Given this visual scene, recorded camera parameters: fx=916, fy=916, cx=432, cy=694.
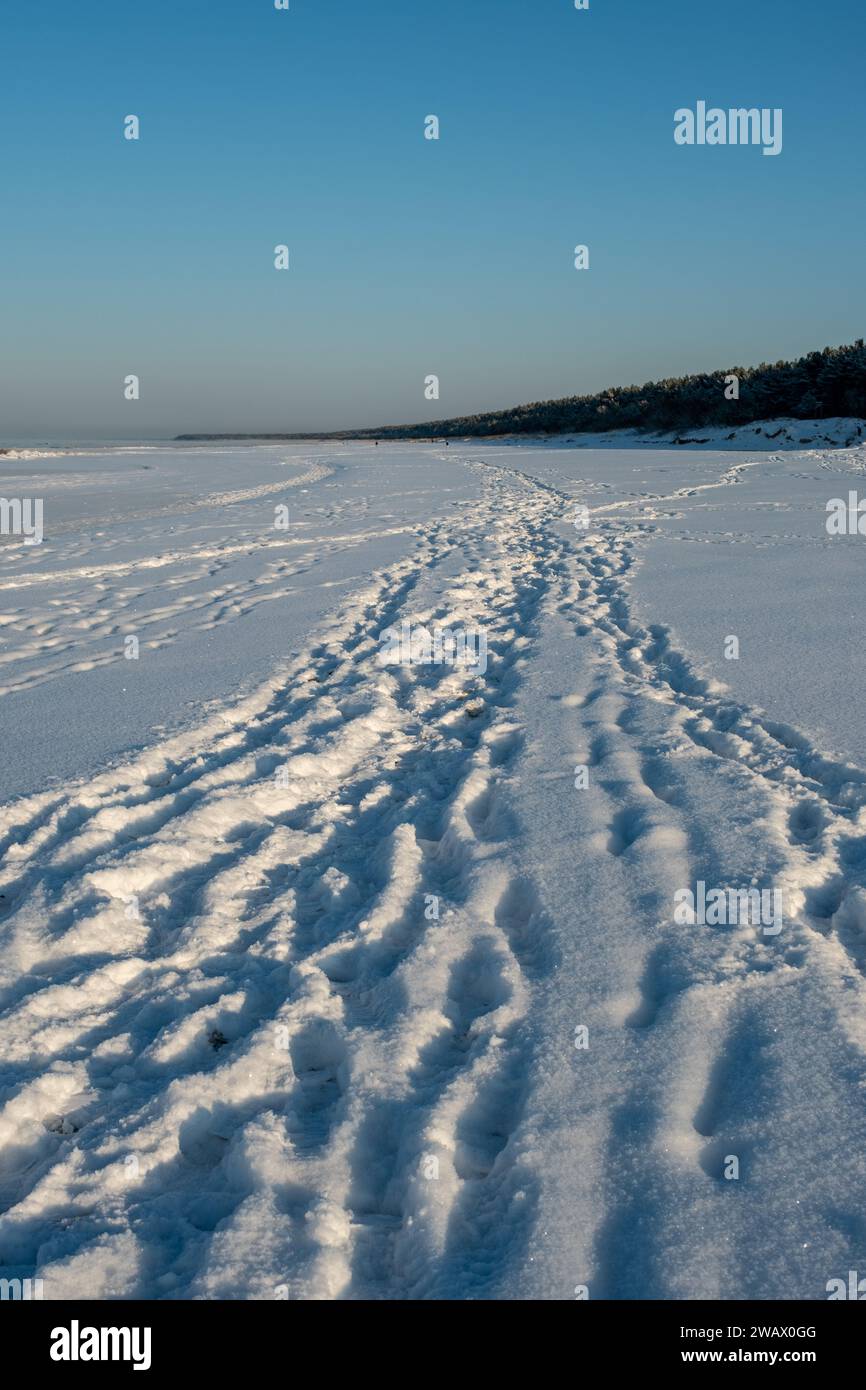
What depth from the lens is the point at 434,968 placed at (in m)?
3.38

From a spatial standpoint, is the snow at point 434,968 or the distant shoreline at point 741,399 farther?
the distant shoreline at point 741,399

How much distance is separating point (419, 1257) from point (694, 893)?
6.21 feet

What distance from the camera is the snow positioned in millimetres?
2355

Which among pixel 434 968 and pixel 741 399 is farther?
pixel 741 399

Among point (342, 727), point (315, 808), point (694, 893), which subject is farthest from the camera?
point (342, 727)

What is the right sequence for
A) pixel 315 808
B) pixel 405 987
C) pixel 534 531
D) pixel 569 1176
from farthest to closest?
1. pixel 534 531
2. pixel 315 808
3. pixel 405 987
4. pixel 569 1176

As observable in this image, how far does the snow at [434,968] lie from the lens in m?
2.36

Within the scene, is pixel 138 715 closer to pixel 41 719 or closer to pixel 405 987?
pixel 41 719

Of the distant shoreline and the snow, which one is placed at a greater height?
the distant shoreline

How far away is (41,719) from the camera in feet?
19.7

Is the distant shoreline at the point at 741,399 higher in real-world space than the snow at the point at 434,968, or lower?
higher

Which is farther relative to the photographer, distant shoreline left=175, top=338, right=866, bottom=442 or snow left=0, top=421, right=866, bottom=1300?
distant shoreline left=175, top=338, right=866, bottom=442

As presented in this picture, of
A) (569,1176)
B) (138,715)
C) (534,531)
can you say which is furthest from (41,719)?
(534,531)

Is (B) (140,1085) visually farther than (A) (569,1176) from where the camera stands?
Yes
